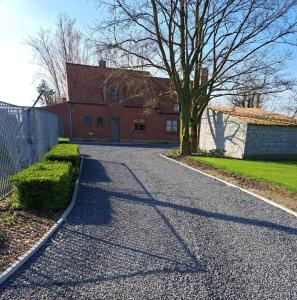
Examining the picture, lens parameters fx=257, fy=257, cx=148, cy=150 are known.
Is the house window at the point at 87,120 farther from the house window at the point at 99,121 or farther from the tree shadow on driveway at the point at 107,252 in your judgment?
the tree shadow on driveway at the point at 107,252

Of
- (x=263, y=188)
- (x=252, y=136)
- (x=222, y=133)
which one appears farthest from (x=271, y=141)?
(x=263, y=188)

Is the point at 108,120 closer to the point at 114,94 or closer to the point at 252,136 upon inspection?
the point at 114,94

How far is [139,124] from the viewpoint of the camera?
30516 mm

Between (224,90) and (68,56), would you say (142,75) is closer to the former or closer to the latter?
(224,90)

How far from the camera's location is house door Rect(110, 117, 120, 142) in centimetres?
2939

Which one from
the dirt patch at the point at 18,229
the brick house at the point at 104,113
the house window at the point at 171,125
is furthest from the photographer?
the house window at the point at 171,125

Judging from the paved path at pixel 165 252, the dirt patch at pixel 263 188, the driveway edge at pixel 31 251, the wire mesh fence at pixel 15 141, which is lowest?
the dirt patch at pixel 263 188

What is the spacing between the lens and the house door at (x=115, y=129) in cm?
2939

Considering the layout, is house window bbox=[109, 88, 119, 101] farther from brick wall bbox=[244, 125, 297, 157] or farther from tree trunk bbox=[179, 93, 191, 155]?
brick wall bbox=[244, 125, 297, 157]

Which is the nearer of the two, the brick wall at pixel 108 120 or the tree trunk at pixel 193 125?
the tree trunk at pixel 193 125

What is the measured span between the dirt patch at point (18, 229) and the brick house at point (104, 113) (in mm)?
21847

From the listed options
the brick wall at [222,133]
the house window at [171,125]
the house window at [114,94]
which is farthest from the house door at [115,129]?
the brick wall at [222,133]

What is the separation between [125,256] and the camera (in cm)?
374

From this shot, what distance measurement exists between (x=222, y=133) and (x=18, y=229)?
16783 mm
